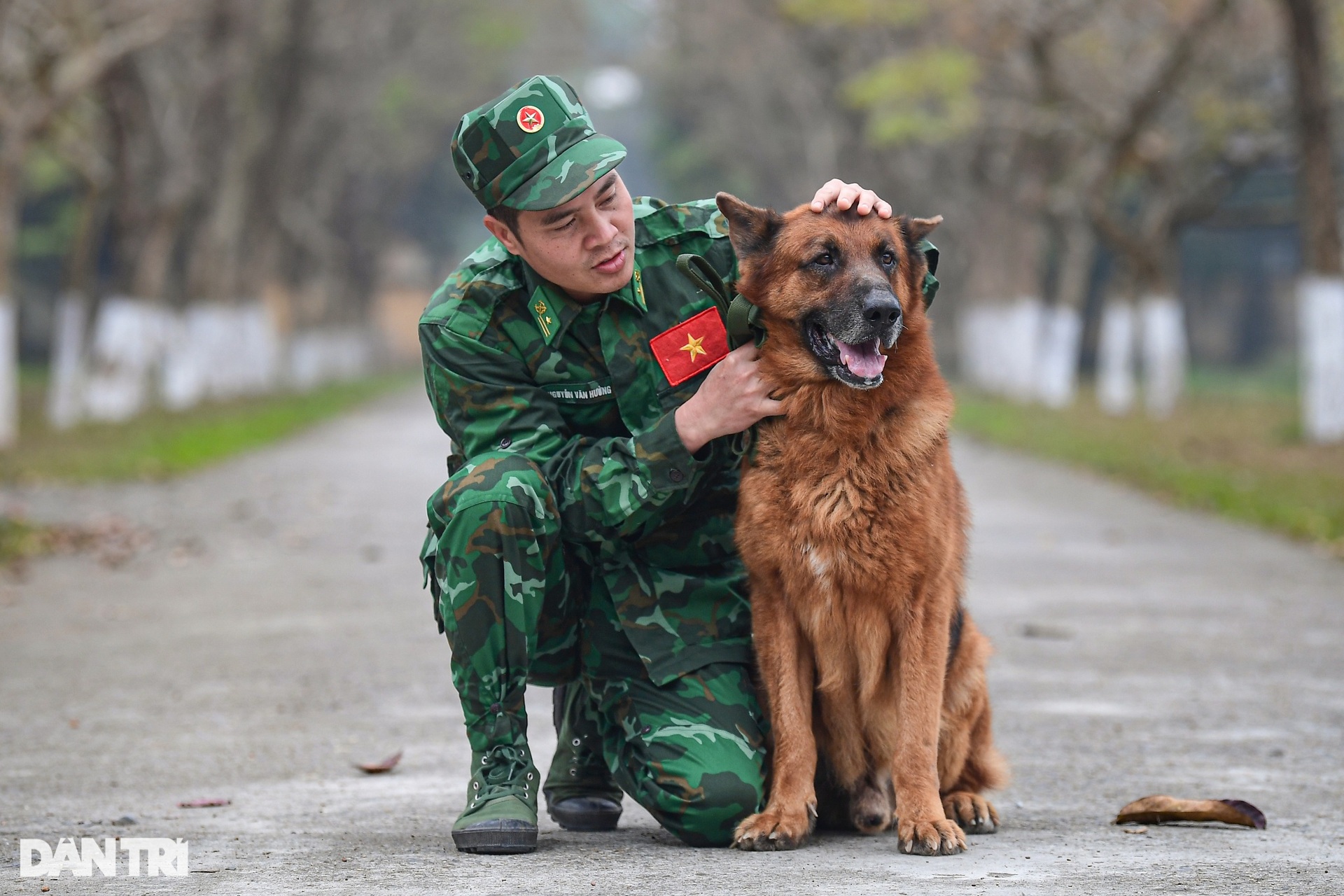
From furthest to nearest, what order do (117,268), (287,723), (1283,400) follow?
(1283,400)
(117,268)
(287,723)

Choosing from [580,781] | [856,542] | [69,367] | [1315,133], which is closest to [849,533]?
[856,542]

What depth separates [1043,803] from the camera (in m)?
4.64

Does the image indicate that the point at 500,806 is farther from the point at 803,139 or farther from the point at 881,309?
the point at 803,139

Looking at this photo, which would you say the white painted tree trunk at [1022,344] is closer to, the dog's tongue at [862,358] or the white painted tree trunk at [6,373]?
the white painted tree trunk at [6,373]

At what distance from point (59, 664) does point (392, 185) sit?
41.9 metres

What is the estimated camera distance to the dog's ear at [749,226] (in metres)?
4.18

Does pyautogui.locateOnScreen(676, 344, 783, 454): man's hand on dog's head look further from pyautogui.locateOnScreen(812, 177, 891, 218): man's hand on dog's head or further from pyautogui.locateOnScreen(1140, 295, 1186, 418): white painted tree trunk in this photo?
pyautogui.locateOnScreen(1140, 295, 1186, 418): white painted tree trunk

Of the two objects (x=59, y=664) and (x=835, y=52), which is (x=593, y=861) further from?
(x=835, y=52)

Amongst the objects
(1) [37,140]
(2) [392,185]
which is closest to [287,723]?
(1) [37,140]

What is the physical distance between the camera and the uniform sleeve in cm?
418

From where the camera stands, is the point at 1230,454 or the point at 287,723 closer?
the point at 287,723

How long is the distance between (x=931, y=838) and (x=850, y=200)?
1.57 metres

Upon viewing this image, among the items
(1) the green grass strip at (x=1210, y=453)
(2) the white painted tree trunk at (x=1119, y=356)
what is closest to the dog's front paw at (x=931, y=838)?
(1) the green grass strip at (x=1210, y=453)

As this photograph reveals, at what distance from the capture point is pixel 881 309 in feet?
12.9
